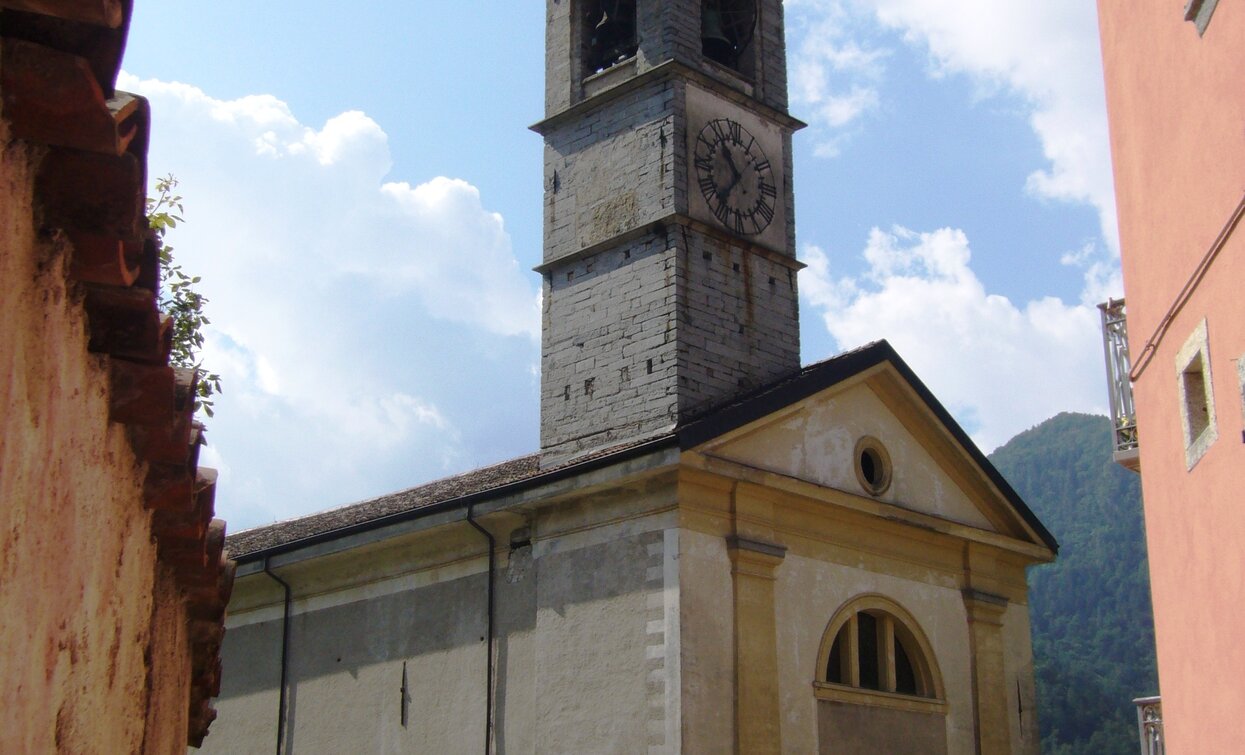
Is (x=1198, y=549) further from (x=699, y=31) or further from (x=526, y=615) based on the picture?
(x=699, y=31)

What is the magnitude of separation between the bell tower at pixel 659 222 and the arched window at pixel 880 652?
318cm

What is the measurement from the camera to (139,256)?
4.45 metres

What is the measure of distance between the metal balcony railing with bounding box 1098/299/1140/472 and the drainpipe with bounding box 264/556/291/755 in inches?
528

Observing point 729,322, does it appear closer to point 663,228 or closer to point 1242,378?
point 663,228

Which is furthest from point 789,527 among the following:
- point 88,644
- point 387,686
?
point 88,644

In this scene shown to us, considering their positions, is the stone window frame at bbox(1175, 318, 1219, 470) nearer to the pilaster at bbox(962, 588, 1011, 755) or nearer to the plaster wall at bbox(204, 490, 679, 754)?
the plaster wall at bbox(204, 490, 679, 754)

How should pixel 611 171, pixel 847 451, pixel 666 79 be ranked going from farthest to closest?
pixel 611 171 < pixel 666 79 < pixel 847 451

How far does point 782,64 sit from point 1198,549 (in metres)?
14.1

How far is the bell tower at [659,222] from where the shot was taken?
1897 cm

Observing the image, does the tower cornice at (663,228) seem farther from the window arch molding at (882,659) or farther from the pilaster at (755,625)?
the window arch molding at (882,659)

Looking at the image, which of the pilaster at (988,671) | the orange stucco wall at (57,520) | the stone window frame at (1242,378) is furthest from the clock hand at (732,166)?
the orange stucco wall at (57,520)

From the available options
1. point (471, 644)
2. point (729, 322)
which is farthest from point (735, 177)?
point (471, 644)

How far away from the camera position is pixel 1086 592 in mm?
98062

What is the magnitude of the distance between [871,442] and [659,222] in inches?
154
